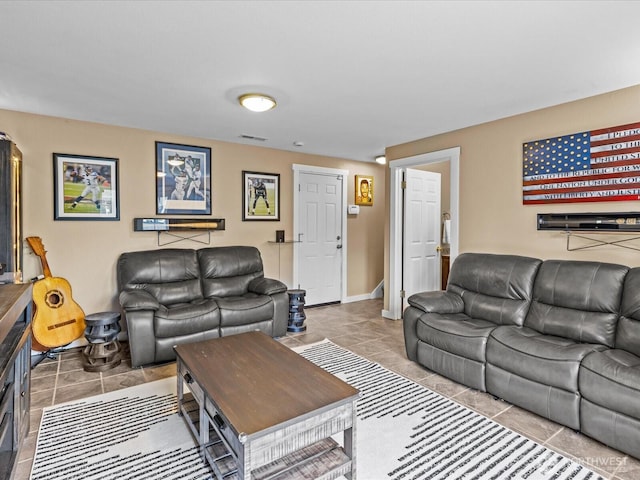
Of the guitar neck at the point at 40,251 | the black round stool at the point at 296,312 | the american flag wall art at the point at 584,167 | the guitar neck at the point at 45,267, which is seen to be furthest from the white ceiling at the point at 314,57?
the black round stool at the point at 296,312

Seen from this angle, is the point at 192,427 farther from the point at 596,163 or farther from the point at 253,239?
the point at 596,163

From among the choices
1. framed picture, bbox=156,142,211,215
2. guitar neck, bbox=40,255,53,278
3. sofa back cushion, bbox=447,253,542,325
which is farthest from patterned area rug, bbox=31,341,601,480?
framed picture, bbox=156,142,211,215

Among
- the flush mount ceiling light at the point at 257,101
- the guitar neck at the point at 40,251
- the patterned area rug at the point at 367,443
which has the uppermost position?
the flush mount ceiling light at the point at 257,101

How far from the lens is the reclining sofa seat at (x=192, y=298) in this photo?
3.17 m

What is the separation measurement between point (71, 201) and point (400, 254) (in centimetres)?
385

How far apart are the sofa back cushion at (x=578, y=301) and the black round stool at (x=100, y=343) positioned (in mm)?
3513

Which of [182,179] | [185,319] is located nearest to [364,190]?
[182,179]

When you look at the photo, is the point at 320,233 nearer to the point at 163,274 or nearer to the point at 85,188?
the point at 163,274

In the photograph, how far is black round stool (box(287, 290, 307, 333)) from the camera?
4.27 m

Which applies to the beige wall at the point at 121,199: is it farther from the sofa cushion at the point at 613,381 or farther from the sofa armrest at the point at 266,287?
the sofa cushion at the point at 613,381

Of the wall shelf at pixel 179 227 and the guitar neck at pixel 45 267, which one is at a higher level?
the wall shelf at pixel 179 227

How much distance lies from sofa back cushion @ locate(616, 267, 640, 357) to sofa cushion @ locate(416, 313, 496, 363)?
2.53 feet

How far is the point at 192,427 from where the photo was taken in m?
2.10

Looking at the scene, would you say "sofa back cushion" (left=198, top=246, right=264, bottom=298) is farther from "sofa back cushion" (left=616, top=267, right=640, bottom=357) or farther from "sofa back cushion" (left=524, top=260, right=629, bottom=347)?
"sofa back cushion" (left=616, top=267, right=640, bottom=357)
